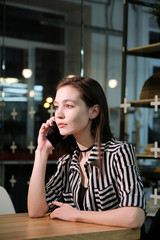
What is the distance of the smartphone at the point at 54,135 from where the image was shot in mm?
2059

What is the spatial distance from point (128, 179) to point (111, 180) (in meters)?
0.10

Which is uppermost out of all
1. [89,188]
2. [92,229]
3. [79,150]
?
[79,150]

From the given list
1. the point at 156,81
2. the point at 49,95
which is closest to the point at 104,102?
the point at 156,81

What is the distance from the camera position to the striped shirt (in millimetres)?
1719

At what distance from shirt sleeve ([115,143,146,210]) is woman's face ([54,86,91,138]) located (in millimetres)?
207


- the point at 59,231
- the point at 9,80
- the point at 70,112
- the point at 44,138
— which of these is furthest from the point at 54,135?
the point at 9,80

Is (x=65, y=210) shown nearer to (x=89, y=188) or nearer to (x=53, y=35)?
(x=89, y=188)

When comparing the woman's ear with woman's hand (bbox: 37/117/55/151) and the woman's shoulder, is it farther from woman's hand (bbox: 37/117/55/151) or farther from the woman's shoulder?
woman's hand (bbox: 37/117/55/151)

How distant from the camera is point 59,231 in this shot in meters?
1.59

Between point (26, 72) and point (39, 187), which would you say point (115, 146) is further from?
point (26, 72)

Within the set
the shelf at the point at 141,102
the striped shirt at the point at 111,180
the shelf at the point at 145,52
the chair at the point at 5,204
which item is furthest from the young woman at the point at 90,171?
the shelf at the point at 145,52

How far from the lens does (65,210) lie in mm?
1814

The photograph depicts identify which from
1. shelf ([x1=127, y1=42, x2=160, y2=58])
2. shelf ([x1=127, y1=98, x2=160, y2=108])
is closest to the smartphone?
shelf ([x1=127, y1=98, x2=160, y2=108])

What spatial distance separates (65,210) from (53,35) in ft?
9.98
